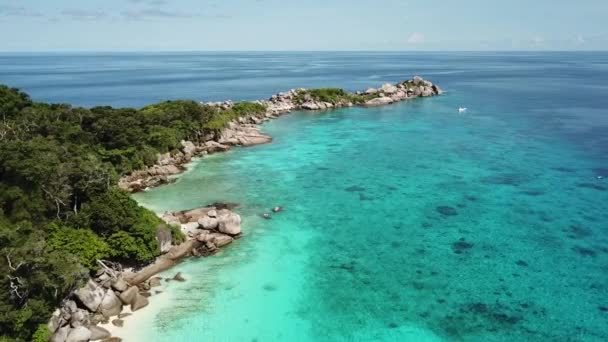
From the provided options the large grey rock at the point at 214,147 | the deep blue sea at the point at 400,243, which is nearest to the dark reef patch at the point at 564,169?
the deep blue sea at the point at 400,243

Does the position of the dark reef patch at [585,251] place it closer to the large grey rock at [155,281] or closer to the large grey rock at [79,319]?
the large grey rock at [155,281]

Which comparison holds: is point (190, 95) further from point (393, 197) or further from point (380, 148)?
Answer: point (393, 197)

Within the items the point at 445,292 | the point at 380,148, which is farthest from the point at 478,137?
the point at 445,292

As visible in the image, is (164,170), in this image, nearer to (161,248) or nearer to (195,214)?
(195,214)

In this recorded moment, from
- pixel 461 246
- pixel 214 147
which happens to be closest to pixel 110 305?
pixel 461 246

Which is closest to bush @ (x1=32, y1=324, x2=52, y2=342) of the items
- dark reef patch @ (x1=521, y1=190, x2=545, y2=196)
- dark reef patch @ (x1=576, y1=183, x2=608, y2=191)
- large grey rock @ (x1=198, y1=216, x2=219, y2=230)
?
large grey rock @ (x1=198, y1=216, x2=219, y2=230)
